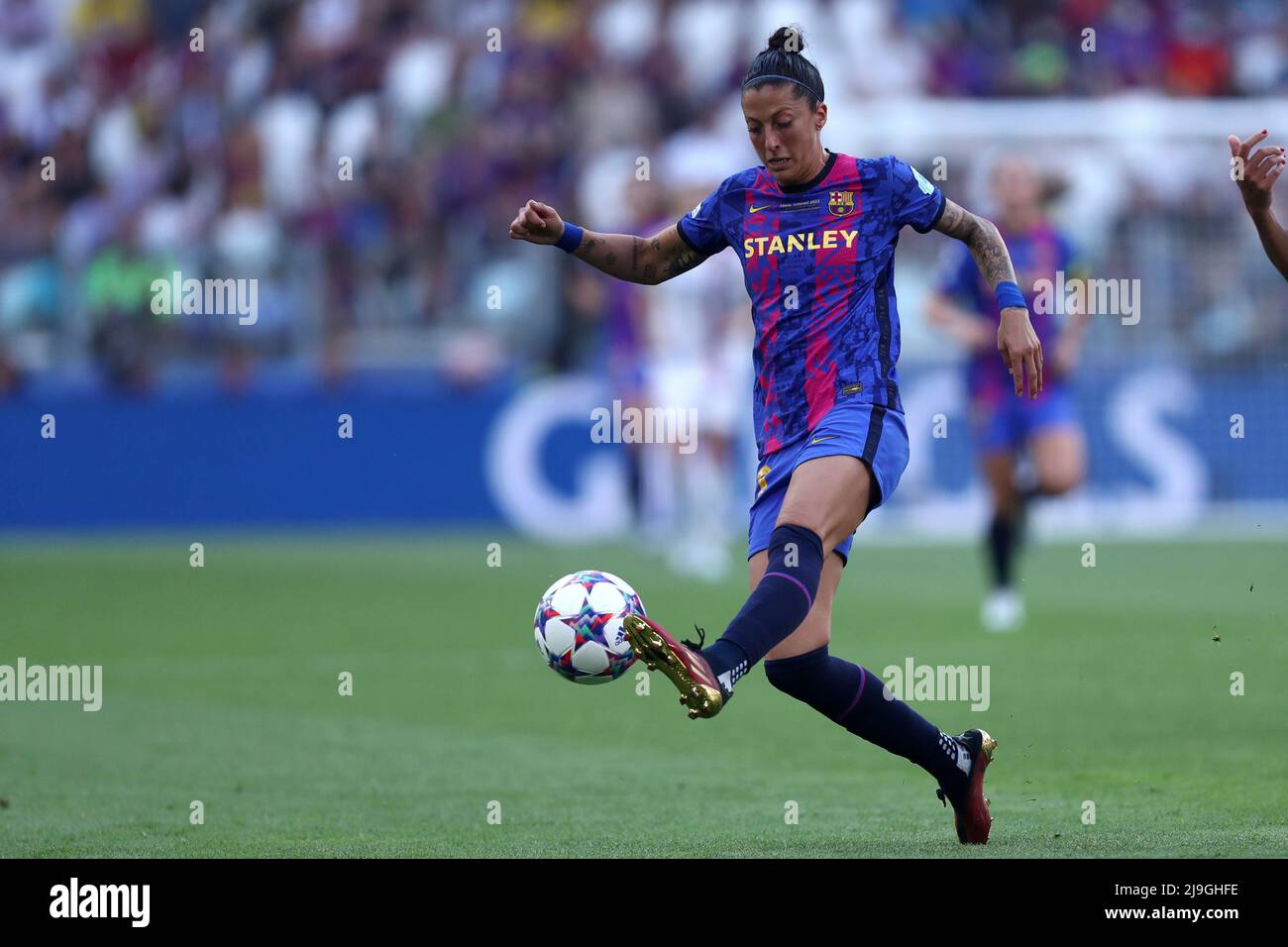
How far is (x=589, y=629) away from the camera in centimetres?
556

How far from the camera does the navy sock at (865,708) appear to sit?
5.94 m

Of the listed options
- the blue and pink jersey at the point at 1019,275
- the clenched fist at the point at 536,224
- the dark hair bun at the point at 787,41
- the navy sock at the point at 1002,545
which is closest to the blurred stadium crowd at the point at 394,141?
the blue and pink jersey at the point at 1019,275

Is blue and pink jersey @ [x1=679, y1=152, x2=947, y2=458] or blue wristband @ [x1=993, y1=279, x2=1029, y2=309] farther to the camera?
blue and pink jersey @ [x1=679, y1=152, x2=947, y2=458]

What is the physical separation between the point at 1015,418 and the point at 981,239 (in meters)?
6.90

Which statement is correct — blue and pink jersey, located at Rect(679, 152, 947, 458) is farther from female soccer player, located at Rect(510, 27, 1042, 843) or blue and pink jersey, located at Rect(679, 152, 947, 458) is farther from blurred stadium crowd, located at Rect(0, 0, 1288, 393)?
blurred stadium crowd, located at Rect(0, 0, 1288, 393)

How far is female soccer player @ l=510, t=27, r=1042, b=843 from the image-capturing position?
5.85 meters

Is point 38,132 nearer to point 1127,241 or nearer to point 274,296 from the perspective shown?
point 274,296

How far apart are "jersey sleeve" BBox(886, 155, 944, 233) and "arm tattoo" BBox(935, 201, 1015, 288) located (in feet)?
0.13

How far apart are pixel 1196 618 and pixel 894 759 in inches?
214

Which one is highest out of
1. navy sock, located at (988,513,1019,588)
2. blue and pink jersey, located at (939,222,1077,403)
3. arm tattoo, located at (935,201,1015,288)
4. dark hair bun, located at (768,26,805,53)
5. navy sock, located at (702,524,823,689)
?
blue and pink jersey, located at (939,222,1077,403)

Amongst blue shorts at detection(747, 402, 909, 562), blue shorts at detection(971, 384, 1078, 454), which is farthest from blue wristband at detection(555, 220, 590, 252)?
blue shorts at detection(971, 384, 1078, 454)
